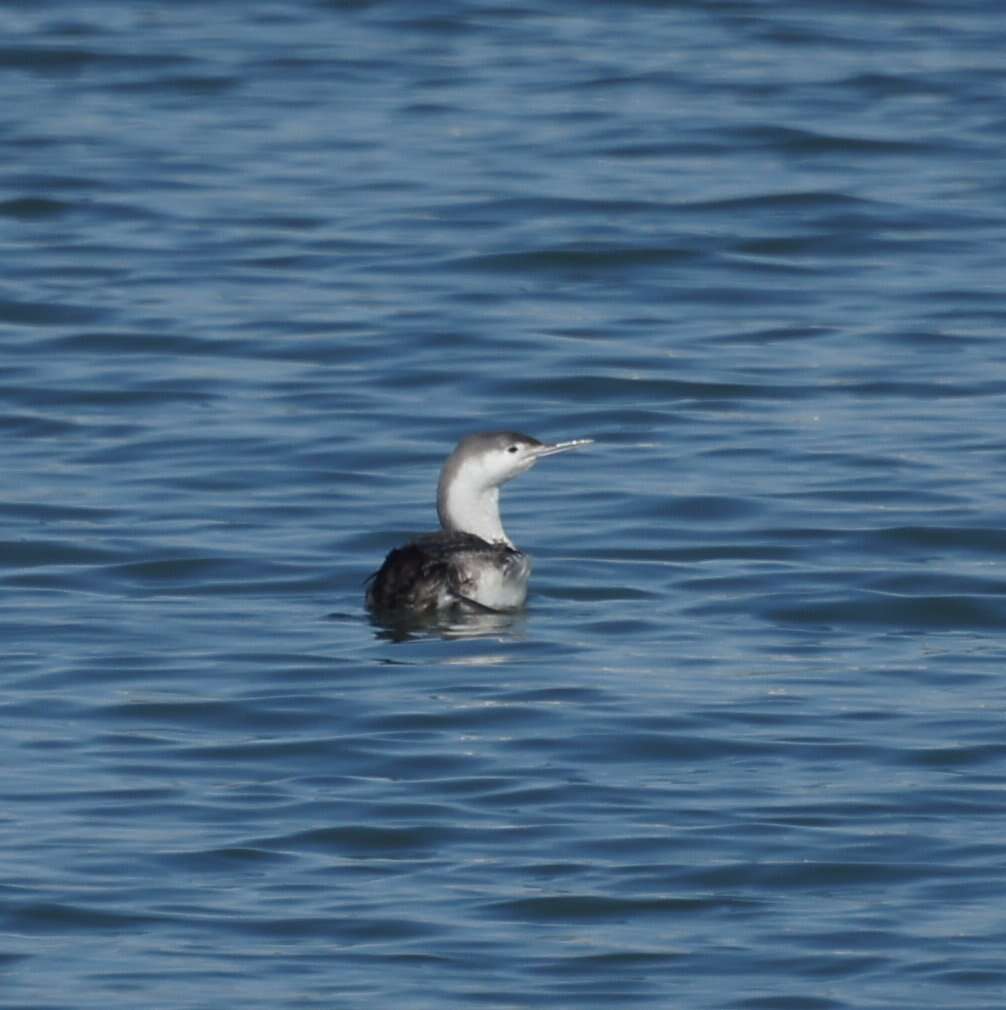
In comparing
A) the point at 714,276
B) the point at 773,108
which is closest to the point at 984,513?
the point at 714,276

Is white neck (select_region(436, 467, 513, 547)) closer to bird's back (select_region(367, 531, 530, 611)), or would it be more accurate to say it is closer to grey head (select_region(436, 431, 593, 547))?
grey head (select_region(436, 431, 593, 547))

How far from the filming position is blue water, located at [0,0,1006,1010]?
8469 mm

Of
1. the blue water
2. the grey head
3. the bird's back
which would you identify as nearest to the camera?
the blue water

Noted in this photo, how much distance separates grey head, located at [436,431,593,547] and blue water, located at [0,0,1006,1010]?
1.32ft

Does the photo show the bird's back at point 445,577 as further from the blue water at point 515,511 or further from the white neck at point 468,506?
the white neck at point 468,506

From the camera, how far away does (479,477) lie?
1263 centimetres

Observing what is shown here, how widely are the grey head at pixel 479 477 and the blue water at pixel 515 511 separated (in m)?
0.40

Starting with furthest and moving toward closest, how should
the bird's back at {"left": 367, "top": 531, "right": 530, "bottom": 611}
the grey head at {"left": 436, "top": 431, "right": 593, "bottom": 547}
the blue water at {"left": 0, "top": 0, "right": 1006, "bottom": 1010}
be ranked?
the grey head at {"left": 436, "top": 431, "right": 593, "bottom": 547}
the bird's back at {"left": 367, "top": 531, "right": 530, "bottom": 611}
the blue water at {"left": 0, "top": 0, "right": 1006, "bottom": 1010}

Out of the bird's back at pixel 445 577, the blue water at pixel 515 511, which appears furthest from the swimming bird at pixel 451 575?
the blue water at pixel 515 511

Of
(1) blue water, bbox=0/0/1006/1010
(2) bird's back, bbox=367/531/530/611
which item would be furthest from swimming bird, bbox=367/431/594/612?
(1) blue water, bbox=0/0/1006/1010

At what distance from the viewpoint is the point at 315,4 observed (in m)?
28.7

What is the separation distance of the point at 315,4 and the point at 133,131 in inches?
225

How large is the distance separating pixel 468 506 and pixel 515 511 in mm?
1475

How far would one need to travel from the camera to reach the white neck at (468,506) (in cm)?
1263
